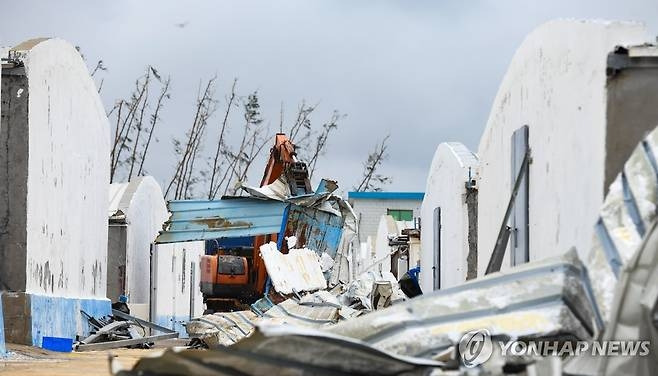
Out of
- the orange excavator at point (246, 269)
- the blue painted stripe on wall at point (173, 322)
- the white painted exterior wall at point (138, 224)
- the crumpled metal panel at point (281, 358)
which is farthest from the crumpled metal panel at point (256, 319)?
the crumpled metal panel at point (281, 358)

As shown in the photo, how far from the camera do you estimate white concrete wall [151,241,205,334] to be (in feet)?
84.1

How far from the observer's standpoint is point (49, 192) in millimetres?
15117

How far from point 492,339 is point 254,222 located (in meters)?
16.8

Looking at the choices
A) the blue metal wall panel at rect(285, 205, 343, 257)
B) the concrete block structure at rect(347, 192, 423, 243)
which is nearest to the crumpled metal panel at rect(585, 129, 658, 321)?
the blue metal wall panel at rect(285, 205, 343, 257)

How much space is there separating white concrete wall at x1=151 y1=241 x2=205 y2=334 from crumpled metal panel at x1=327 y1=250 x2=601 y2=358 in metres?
19.7

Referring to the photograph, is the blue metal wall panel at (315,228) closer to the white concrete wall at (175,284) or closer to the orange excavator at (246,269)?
the orange excavator at (246,269)

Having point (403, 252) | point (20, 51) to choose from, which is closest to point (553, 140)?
point (20, 51)

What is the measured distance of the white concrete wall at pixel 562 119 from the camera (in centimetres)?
762

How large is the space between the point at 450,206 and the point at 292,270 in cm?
649

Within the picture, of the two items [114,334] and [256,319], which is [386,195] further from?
[114,334]

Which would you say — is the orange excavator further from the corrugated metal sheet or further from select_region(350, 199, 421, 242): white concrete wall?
select_region(350, 199, 421, 242): white concrete wall

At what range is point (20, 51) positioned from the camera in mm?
13977

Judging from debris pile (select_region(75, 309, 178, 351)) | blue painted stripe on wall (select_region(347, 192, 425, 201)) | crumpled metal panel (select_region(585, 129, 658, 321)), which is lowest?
debris pile (select_region(75, 309, 178, 351))

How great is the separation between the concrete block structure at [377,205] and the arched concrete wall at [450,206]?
33603 mm
